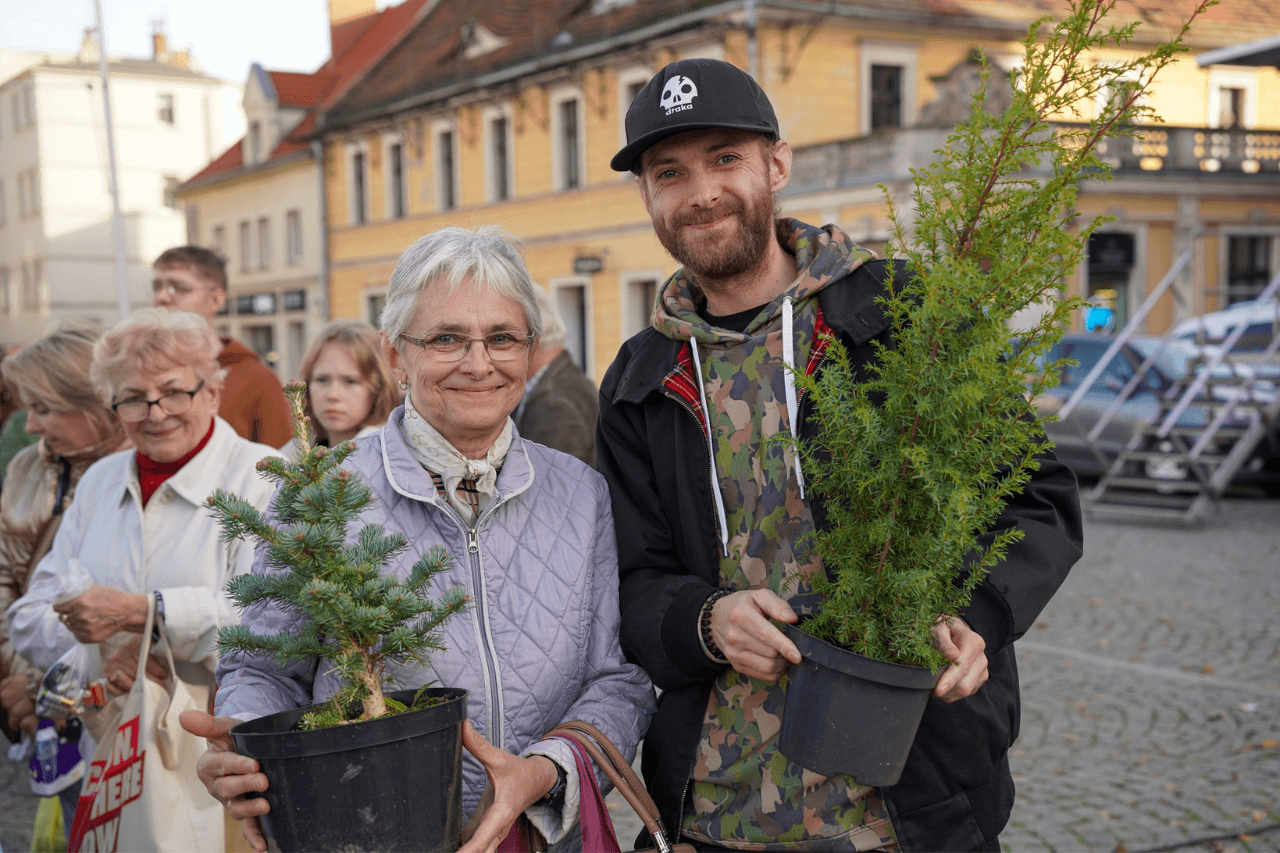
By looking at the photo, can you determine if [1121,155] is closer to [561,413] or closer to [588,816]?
[561,413]

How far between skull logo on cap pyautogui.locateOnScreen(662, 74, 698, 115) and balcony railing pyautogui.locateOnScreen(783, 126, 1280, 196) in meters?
16.6

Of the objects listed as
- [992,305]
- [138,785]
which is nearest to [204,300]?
[138,785]

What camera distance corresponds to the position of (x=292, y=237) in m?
36.0

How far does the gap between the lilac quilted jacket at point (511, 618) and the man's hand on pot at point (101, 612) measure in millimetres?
843

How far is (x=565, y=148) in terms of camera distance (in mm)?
26141

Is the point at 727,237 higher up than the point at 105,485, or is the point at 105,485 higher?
the point at 727,237

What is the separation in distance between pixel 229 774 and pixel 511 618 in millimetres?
568

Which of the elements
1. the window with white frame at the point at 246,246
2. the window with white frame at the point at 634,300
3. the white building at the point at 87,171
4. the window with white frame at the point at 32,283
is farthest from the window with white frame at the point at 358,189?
the window with white frame at the point at 32,283

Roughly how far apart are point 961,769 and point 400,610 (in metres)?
1.10

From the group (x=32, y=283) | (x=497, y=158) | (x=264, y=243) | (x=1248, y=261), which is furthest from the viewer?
(x=32, y=283)

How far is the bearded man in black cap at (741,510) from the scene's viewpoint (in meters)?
2.15

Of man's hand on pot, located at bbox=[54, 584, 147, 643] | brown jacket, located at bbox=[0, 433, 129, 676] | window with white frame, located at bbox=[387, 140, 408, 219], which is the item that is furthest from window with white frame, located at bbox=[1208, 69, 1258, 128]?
man's hand on pot, located at bbox=[54, 584, 147, 643]

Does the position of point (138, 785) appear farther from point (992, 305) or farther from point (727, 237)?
point (992, 305)

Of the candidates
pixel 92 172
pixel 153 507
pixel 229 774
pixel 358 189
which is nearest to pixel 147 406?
pixel 153 507
